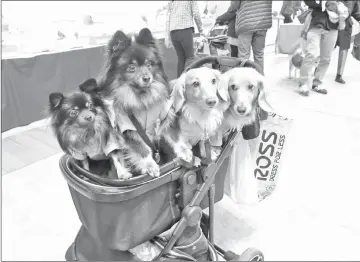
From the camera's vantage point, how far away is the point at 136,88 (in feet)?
3.57

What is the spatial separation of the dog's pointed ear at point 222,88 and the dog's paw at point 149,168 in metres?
0.36

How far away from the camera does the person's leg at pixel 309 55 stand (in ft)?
11.3

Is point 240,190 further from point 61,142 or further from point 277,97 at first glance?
point 277,97

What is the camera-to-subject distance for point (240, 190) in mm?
1630

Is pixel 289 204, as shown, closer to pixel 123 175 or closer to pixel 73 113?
pixel 123 175

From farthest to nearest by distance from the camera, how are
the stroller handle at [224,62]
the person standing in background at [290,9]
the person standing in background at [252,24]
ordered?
the person standing in background at [290,9]
the person standing in background at [252,24]
the stroller handle at [224,62]

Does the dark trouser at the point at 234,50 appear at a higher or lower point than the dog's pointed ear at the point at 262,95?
lower

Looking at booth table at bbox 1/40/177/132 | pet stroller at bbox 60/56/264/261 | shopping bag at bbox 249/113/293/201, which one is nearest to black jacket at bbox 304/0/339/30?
booth table at bbox 1/40/177/132

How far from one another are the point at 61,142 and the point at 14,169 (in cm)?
157

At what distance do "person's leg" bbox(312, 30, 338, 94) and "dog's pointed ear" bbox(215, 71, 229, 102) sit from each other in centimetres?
241

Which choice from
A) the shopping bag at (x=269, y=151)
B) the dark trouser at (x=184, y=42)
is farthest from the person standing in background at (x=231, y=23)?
the shopping bag at (x=269, y=151)

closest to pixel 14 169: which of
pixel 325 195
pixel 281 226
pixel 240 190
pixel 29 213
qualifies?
pixel 29 213

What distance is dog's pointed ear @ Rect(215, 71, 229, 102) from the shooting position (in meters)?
1.20

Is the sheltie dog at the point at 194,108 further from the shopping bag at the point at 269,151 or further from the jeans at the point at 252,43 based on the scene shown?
the jeans at the point at 252,43
